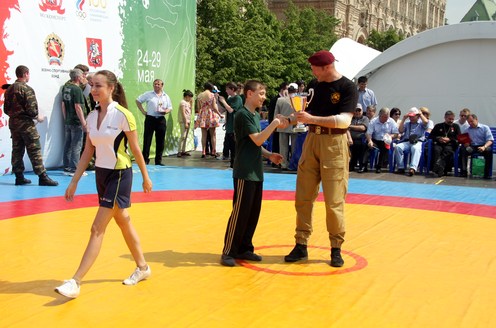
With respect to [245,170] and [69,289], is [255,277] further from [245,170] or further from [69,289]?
[69,289]

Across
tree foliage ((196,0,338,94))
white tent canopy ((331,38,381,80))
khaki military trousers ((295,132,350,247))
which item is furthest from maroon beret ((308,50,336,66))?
tree foliage ((196,0,338,94))

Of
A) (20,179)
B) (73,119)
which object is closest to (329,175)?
(20,179)

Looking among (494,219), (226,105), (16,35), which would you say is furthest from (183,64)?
(494,219)

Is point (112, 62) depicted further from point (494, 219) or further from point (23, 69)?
point (494, 219)

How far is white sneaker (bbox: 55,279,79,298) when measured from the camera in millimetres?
4445

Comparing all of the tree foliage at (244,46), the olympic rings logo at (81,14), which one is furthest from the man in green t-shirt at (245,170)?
the tree foliage at (244,46)

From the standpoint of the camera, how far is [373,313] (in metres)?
4.38

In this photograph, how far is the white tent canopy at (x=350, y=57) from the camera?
23516mm

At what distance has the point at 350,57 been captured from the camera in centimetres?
2458

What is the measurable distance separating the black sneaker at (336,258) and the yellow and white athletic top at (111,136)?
204cm

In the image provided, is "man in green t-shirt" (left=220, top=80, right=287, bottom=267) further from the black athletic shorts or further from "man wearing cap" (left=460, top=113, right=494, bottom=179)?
"man wearing cap" (left=460, top=113, right=494, bottom=179)

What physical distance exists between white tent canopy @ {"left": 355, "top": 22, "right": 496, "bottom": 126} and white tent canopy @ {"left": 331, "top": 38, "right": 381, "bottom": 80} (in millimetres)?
5177

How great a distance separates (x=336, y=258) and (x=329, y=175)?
741 millimetres

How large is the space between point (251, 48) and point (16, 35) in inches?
952
